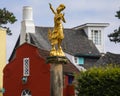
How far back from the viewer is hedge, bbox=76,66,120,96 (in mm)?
42281

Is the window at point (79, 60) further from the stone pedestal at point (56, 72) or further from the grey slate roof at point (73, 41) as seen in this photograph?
the stone pedestal at point (56, 72)

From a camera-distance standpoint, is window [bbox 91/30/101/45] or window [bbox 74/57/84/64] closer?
window [bbox 74/57/84/64]

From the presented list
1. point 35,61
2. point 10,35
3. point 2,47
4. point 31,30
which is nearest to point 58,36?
point 35,61

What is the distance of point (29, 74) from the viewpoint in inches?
2226

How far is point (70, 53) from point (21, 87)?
15373 millimetres

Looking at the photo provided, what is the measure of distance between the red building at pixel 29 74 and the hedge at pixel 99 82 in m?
10.9

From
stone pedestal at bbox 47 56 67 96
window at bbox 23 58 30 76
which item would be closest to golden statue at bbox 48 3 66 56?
stone pedestal at bbox 47 56 67 96

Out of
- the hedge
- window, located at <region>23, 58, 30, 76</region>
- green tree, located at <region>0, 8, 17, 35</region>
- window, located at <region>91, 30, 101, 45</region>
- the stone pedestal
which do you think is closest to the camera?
the stone pedestal

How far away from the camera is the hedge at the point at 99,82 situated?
42.3 m

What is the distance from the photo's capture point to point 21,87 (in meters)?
57.4

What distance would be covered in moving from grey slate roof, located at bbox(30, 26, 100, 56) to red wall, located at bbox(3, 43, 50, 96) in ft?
42.1

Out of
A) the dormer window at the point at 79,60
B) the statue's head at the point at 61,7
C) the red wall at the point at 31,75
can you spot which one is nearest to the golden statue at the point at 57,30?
the statue's head at the point at 61,7

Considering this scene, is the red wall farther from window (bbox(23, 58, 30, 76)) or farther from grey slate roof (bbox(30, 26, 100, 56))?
grey slate roof (bbox(30, 26, 100, 56))

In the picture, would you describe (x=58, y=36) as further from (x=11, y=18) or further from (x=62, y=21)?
(x=11, y=18)
